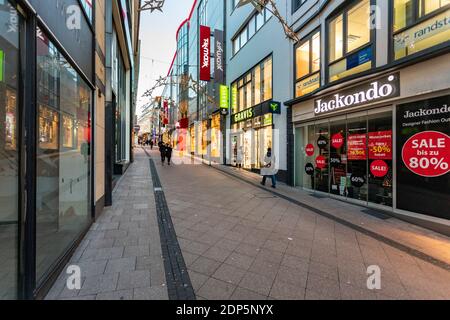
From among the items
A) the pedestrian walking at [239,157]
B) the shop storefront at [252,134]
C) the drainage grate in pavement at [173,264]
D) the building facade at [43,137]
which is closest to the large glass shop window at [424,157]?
the drainage grate in pavement at [173,264]

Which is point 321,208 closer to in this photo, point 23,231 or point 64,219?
point 64,219

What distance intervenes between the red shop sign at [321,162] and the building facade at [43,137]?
24.4 feet

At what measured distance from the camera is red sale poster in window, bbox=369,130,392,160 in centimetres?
680

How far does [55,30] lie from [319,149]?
855cm

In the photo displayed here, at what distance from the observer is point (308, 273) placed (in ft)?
11.4

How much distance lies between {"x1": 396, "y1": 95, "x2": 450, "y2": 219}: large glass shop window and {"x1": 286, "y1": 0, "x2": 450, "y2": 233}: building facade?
0.02 metres

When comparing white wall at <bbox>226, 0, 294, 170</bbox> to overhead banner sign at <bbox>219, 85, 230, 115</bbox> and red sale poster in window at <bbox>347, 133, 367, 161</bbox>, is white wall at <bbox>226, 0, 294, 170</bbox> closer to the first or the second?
overhead banner sign at <bbox>219, 85, 230, 115</bbox>

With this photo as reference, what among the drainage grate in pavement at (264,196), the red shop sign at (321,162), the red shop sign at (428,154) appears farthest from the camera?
the red shop sign at (321,162)

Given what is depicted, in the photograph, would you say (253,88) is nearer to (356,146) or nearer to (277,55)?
(277,55)

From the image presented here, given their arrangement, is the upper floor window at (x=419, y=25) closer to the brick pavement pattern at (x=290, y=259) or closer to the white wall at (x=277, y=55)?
the brick pavement pattern at (x=290, y=259)

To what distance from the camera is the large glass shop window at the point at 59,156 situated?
309 cm

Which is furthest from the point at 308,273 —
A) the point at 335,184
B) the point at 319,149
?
the point at 319,149

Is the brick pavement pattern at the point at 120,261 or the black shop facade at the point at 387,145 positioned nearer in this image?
the brick pavement pattern at the point at 120,261

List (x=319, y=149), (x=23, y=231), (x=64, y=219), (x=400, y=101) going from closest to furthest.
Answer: (x=23, y=231)
(x=64, y=219)
(x=400, y=101)
(x=319, y=149)
